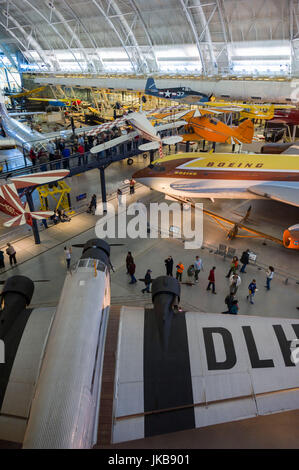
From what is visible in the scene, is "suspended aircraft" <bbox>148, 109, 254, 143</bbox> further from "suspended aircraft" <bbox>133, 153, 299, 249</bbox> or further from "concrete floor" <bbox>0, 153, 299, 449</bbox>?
"concrete floor" <bbox>0, 153, 299, 449</bbox>

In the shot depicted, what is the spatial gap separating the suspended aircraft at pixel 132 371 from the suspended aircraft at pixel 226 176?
1184 centimetres

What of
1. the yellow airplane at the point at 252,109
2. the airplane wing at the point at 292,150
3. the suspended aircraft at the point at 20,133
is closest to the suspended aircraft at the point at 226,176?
the airplane wing at the point at 292,150

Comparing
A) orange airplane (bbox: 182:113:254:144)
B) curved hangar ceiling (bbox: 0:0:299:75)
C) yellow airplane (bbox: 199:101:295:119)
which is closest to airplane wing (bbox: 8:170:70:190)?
orange airplane (bbox: 182:113:254:144)

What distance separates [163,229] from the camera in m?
18.4

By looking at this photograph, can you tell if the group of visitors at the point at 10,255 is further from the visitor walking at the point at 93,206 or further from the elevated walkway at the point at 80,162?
the visitor walking at the point at 93,206

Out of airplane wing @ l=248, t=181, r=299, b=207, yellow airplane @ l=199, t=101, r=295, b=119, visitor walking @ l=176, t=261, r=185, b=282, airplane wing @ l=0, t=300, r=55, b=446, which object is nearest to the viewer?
airplane wing @ l=0, t=300, r=55, b=446

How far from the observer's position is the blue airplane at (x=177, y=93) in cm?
3466

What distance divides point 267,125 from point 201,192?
98.4 feet

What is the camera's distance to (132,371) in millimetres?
7129

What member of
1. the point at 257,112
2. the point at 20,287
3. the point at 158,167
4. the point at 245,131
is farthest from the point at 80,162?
the point at 257,112

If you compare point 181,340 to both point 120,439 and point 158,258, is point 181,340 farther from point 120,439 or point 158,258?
point 158,258

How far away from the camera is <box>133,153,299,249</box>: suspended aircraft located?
730 inches

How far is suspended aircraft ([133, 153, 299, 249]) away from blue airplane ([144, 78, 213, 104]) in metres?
18.3

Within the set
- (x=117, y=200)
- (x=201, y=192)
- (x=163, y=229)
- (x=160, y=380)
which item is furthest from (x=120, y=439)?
(x=117, y=200)
